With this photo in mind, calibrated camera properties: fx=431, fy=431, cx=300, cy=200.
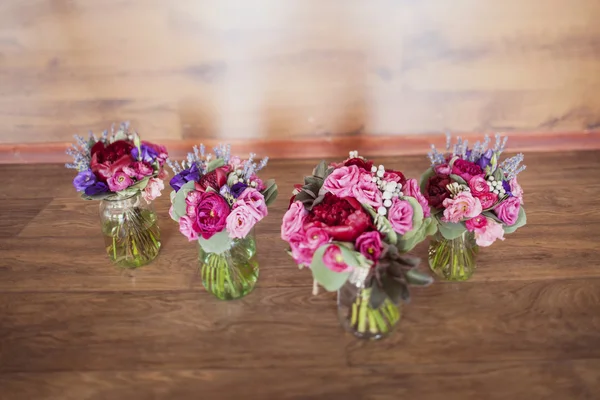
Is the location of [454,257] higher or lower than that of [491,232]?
lower

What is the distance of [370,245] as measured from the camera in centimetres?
73

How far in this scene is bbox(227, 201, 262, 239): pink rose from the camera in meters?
0.82

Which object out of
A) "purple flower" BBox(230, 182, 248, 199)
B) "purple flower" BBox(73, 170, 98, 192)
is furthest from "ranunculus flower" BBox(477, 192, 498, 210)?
"purple flower" BBox(73, 170, 98, 192)

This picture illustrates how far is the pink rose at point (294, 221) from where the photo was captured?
2.50 ft

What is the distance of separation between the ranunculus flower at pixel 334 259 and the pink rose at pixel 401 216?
0.36 feet

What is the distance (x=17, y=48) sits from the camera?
1523mm

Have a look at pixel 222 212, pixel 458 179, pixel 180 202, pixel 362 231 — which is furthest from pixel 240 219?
pixel 458 179

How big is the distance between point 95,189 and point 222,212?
31cm

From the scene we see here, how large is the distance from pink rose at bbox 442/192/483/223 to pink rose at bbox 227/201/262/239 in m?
0.39

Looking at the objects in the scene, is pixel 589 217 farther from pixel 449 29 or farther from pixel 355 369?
pixel 355 369

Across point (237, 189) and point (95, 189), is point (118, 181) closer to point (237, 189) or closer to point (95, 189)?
point (95, 189)

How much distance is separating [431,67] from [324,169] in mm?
881

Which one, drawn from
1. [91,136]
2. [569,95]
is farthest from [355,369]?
[569,95]

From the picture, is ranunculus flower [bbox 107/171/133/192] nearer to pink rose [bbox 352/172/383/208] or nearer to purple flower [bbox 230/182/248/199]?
purple flower [bbox 230/182/248/199]
